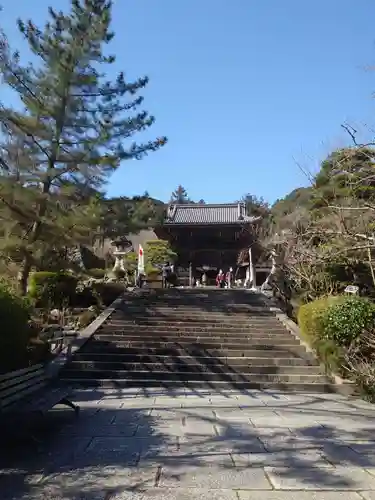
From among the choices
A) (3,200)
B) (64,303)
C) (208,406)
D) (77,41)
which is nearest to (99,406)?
(208,406)

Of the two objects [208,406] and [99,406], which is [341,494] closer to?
[208,406]

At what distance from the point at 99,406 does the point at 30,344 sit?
3.77m

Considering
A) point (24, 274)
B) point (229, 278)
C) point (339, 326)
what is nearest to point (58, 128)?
point (24, 274)

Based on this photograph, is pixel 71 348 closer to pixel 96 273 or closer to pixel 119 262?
pixel 96 273

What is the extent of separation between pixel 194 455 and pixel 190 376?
5.90m

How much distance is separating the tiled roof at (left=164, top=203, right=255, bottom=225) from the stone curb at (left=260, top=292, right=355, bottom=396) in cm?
1471

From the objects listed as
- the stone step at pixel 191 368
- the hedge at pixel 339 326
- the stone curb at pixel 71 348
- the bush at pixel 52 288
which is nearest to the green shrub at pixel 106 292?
the bush at pixel 52 288

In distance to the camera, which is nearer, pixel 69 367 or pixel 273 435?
pixel 273 435

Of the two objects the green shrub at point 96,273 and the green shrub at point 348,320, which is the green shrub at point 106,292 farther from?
the green shrub at point 348,320

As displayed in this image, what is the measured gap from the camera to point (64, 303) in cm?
1719

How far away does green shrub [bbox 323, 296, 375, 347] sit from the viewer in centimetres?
1007

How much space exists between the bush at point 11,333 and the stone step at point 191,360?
2387 millimetres

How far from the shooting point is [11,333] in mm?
8594

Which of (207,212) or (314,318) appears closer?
(314,318)
